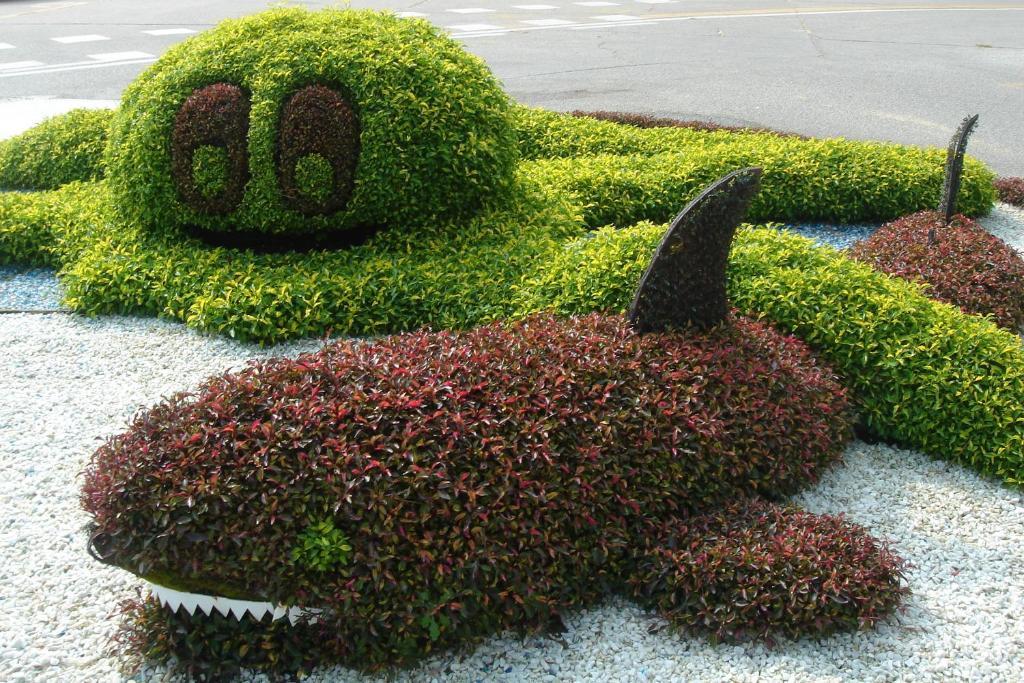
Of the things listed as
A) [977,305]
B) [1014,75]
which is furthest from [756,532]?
[1014,75]

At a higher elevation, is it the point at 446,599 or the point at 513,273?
the point at 513,273

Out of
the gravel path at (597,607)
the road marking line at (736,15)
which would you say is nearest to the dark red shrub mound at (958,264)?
the gravel path at (597,607)

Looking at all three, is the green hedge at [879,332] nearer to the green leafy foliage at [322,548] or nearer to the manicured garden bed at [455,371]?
the manicured garden bed at [455,371]

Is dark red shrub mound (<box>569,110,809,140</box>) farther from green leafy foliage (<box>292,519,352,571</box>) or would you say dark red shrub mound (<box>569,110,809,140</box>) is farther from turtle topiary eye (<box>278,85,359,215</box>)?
green leafy foliage (<box>292,519,352,571</box>)

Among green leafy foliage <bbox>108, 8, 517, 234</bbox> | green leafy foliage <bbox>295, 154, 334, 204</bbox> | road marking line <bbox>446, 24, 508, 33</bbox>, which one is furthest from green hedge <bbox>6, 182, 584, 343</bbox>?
road marking line <bbox>446, 24, 508, 33</bbox>

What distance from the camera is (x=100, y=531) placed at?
2.92 m

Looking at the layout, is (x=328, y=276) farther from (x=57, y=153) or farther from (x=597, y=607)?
(x=57, y=153)

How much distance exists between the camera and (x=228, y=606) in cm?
296

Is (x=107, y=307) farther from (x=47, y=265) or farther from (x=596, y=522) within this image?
(x=596, y=522)

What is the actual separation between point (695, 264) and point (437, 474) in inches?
51.0

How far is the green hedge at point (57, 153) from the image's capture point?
24.5 feet

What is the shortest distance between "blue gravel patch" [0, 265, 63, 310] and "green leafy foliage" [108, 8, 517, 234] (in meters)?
0.70

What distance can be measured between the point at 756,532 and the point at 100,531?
79.4 inches

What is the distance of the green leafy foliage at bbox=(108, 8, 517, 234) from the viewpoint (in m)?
5.14
